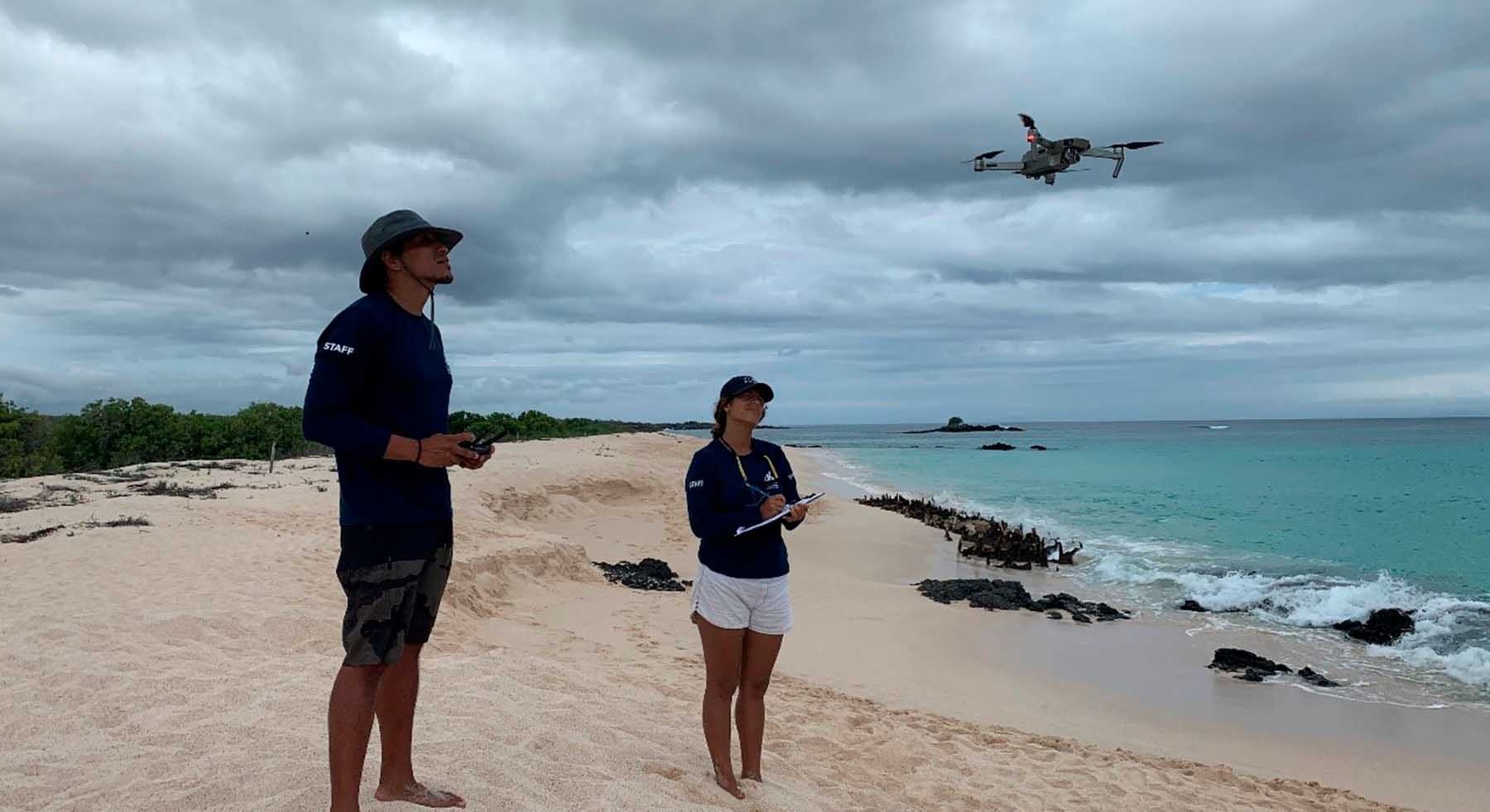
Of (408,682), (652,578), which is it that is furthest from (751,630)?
(652,578)

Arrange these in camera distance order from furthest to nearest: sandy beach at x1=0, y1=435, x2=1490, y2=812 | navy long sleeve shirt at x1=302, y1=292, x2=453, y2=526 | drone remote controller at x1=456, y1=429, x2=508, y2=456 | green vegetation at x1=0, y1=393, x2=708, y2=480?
1. green vegetation at x1=0, y1=393, x2=708, y2=480
2. sandy beach at x1=0, y1=435, x2=1490, y2=812
3. drone remote controller at x1=456, y1=429, x2=508, y2=456
4. navy long sleeve shirt at x1=302, y1=292, x2=453, y2=526

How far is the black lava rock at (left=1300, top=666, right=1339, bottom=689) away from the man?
29.1 ft

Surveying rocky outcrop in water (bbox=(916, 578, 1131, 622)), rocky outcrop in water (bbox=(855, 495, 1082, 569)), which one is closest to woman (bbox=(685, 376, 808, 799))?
rocky outcrop in water (bbox=(916, 578, 1131, 622))

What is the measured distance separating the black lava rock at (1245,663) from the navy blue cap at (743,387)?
23.6 ft

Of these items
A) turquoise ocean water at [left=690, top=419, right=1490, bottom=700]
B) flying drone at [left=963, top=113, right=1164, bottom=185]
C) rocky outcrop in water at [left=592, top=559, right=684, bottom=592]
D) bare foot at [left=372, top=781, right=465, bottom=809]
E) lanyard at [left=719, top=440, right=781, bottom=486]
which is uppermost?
flying drone at [left=963, top=113, right=1164, bottom=185]

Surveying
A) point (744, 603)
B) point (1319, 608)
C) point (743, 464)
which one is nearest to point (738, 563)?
point (744, 603)

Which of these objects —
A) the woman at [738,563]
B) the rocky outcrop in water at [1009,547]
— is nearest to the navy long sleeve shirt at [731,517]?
the woman at [738,563]

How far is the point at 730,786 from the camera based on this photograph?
13.7 feet

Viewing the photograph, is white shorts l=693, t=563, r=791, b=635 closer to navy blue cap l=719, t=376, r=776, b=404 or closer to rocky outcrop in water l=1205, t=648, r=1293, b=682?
navy blue cap l=719, t=376, r=776, b=404

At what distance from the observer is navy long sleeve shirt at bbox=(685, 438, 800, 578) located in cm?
398

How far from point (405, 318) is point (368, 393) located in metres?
0.30

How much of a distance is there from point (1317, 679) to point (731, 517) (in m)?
7.80

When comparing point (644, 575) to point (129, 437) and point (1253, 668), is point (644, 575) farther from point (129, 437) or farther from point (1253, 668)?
point (129, 437)

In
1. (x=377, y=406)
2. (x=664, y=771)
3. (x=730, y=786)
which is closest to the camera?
(x=377, y=406)
